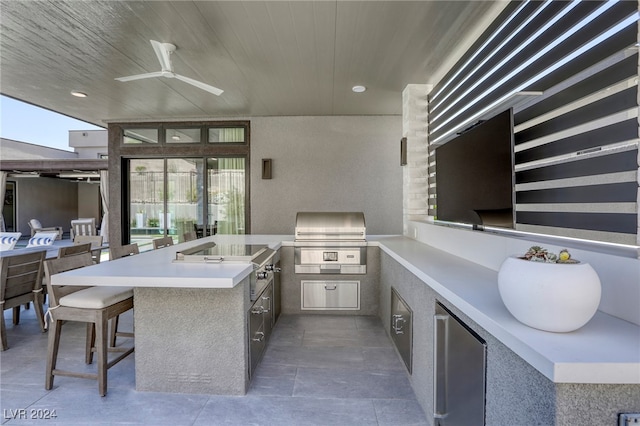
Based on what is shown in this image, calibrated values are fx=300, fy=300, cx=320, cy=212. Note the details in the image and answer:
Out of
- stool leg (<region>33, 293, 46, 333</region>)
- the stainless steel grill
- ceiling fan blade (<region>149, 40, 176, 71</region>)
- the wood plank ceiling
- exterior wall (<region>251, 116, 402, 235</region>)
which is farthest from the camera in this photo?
exterior wall (<region>251, 116, 402, 235</region>)

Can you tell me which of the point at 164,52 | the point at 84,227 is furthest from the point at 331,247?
the point at 84,227

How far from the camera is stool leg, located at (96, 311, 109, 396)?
1.87 m

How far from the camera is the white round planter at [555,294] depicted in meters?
0.78

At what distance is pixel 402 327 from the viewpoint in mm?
2279

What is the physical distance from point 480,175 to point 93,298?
2573 mm

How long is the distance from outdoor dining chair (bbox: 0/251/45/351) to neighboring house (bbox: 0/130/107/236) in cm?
835

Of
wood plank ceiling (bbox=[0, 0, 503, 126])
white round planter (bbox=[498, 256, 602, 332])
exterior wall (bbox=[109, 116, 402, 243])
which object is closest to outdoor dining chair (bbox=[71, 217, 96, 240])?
wood plank ceiling (bbox=[0, 0, 503, 126])

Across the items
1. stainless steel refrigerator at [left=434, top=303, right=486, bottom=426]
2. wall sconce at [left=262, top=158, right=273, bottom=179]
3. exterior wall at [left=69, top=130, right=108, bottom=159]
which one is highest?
exterior wall at [left=69, top=130, right=108, bottom=159]

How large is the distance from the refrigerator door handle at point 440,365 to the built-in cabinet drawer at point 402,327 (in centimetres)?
47

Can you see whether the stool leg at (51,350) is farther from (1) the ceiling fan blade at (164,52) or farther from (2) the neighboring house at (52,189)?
(2) the neighboring house at (52,189)

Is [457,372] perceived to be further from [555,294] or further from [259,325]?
[259,325]

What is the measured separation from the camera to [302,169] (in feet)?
17.1

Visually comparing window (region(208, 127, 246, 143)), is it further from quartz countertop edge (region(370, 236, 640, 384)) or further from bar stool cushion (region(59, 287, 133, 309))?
quartz countertop edge (region(370, 236, 640, 384))

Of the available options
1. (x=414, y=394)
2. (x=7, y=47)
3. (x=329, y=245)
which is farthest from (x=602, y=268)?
(x=7, y=47)
